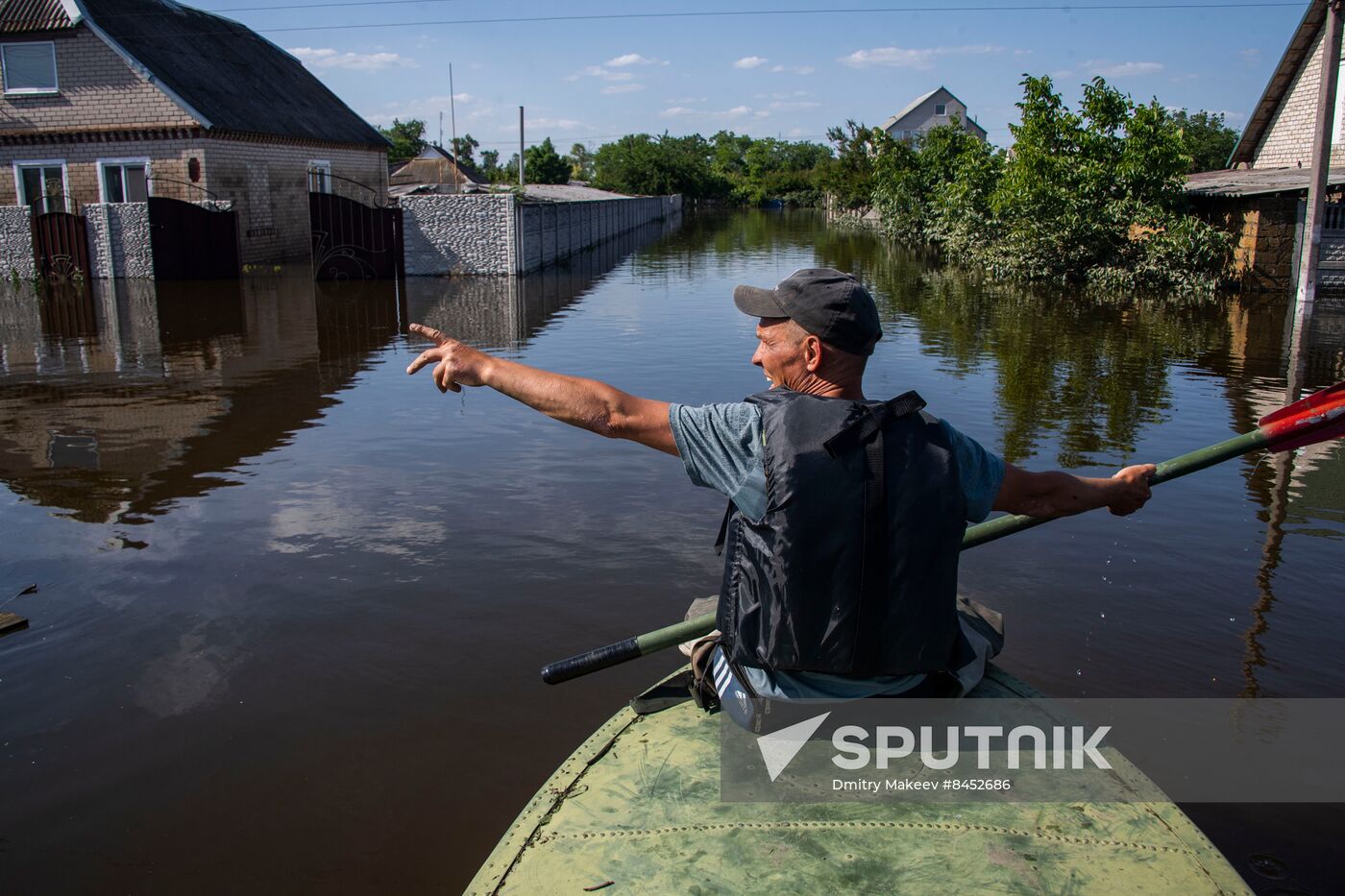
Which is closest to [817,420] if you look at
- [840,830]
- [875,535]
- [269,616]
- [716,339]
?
[875,535]

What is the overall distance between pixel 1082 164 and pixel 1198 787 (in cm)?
2041

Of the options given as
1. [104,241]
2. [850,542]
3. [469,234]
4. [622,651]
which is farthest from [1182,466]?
[104,241]

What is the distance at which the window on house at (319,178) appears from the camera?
31.4m

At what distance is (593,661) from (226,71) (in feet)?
102

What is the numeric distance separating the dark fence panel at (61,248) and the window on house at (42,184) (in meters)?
3.98

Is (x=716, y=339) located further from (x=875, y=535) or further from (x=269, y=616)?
(x=875, y=535)

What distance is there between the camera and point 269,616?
5465 millimetres

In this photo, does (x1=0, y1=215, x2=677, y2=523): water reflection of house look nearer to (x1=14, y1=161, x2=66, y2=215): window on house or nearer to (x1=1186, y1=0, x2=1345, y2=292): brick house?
(x1=14, y1=161, x2=66, y2=215): window on house

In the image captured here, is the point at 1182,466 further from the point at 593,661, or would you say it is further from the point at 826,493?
the point at 593,661

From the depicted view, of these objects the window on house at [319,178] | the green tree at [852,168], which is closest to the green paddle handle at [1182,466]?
the window on house at [319,178]

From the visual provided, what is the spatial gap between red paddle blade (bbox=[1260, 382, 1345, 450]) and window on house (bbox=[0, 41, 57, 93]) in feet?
97.5

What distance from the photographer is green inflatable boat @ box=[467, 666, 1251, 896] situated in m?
2.24

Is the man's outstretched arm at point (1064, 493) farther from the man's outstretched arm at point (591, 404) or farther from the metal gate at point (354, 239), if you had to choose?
the metal gate at point (354, 239)

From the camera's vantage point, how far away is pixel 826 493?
7.54 ft
